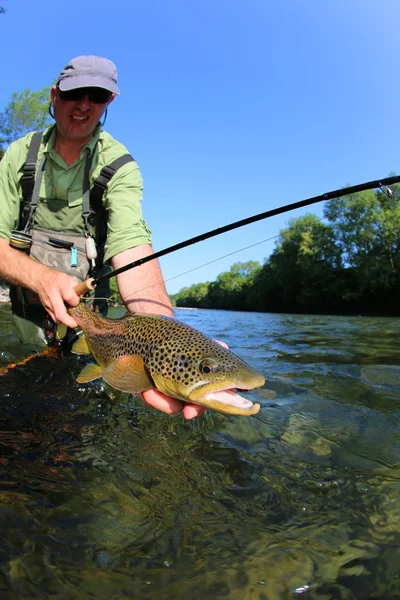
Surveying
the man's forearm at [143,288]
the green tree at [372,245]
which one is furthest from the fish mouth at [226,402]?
the green tree at [372,245]

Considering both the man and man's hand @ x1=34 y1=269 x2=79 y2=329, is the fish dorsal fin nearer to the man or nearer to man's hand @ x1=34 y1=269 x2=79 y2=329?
the man

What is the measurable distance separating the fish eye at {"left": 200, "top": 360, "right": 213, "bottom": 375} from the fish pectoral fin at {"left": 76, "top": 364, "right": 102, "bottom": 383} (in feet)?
3.72

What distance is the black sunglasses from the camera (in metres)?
3.90

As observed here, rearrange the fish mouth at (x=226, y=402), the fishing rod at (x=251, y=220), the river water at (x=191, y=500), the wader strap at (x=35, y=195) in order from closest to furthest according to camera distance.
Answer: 1. the river water at (x=191, y=500)
2. the fish mouth at (x=226, y=402)
3. the fishing rod at (x=251, y=220)
4. the wader strap at (x=35, y=195)

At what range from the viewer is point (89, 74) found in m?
3.86

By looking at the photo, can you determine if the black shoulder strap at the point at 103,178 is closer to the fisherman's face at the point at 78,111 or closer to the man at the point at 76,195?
the man at the point at 76,195

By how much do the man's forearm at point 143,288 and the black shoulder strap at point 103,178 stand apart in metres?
0.85

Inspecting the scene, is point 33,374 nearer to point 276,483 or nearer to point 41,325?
point 41,325

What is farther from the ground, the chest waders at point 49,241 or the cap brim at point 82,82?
the cap brim at point 82,82

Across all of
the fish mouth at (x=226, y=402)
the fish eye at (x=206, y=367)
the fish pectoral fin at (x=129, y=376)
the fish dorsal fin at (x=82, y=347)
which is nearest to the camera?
the fish mouth at (x=226, y=402)

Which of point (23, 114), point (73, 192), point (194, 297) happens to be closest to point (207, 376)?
point (73, 192)

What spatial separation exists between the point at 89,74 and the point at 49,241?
5.87ft

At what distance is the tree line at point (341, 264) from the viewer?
51.8 metres

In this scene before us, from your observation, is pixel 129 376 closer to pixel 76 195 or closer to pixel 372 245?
pixel 76 195
